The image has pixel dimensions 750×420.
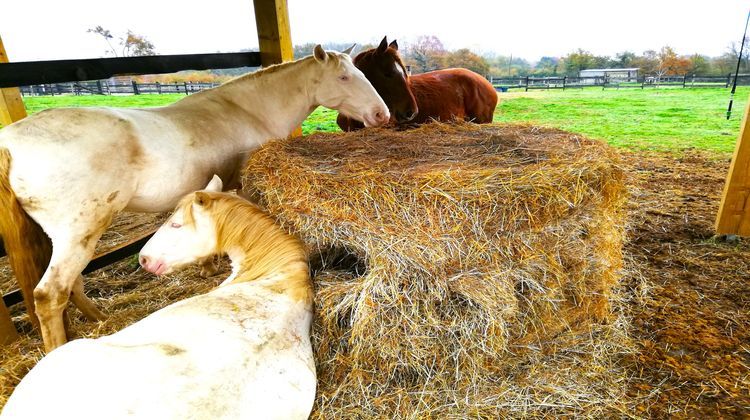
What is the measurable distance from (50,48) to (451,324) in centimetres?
1240

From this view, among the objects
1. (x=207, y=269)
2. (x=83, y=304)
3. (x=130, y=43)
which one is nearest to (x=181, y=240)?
(x=83, y=304)

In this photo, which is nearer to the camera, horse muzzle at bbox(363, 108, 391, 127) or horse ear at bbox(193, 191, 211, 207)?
horse ear at bbox(193, 191, 211, 207)

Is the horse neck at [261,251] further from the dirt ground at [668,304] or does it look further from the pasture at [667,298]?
the pasture at [667,298]

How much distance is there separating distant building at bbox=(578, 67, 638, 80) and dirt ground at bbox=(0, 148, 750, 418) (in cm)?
2668

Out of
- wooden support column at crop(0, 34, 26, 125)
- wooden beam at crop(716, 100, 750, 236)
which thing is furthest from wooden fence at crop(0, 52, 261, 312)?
wooden beam at crop(716, 100, 750, 236)

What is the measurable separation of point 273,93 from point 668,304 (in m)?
3.46

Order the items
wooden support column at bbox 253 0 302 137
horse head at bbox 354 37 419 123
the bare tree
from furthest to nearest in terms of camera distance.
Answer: the bare tree
horse head at bbox 354 37 419 123
wooden support column at bbox 253 0 302 137

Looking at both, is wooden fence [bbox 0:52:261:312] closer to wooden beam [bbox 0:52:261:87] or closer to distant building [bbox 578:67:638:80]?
wooden beam [bbox 0:52:261:87]

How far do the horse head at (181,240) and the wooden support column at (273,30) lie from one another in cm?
157

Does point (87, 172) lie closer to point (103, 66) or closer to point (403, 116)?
point (103, 66)

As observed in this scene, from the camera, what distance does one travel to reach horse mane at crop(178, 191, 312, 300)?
194 centimetres

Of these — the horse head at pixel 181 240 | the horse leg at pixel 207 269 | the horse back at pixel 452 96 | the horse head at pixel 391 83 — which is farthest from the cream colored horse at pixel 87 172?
the horse back at pixel 452 96

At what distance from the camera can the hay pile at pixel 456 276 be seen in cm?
165

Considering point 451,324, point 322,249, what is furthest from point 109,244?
point 451,324
